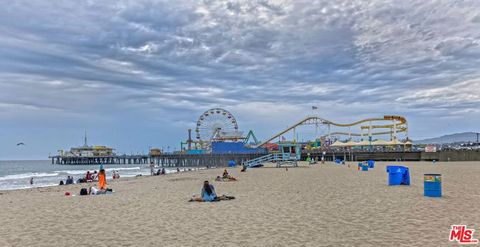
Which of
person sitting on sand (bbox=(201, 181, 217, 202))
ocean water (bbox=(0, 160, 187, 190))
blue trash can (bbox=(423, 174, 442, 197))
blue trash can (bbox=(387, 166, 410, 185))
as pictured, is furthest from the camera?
ocean water (bbox=(0, 160, 187, 190))

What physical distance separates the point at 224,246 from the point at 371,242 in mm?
2405

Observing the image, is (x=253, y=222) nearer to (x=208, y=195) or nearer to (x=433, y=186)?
(x=208, y=195)

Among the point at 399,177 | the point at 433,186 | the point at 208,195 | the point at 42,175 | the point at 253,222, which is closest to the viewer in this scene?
the point at 253,222

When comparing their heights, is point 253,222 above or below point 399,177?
below

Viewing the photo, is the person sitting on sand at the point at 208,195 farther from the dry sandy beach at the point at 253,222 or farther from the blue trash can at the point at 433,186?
the blue trash can at the point at 433,186

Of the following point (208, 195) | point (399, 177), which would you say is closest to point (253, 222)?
point (208, 195)

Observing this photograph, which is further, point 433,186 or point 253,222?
point 433,186

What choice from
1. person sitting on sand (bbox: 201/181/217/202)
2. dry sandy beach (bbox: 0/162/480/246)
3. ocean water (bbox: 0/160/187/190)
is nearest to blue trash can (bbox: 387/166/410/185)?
dry sandy beach (bbox: 0/162/480/246)

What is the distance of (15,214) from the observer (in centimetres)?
1176

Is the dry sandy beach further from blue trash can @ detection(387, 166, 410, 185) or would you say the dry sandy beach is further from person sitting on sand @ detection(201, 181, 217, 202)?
blue trash can @ detection(387, 166, 410, 185)

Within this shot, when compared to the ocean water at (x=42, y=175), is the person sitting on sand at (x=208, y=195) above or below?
above

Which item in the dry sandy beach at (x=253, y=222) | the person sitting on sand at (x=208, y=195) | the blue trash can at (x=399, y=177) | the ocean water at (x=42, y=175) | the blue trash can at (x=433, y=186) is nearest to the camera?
the dry sandy beach at (x=253, y=222)

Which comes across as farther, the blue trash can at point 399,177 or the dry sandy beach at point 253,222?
the blue trash can at point 399,177

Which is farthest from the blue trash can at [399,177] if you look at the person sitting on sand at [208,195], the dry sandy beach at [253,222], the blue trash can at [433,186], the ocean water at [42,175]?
the ocean water at [42,175]
